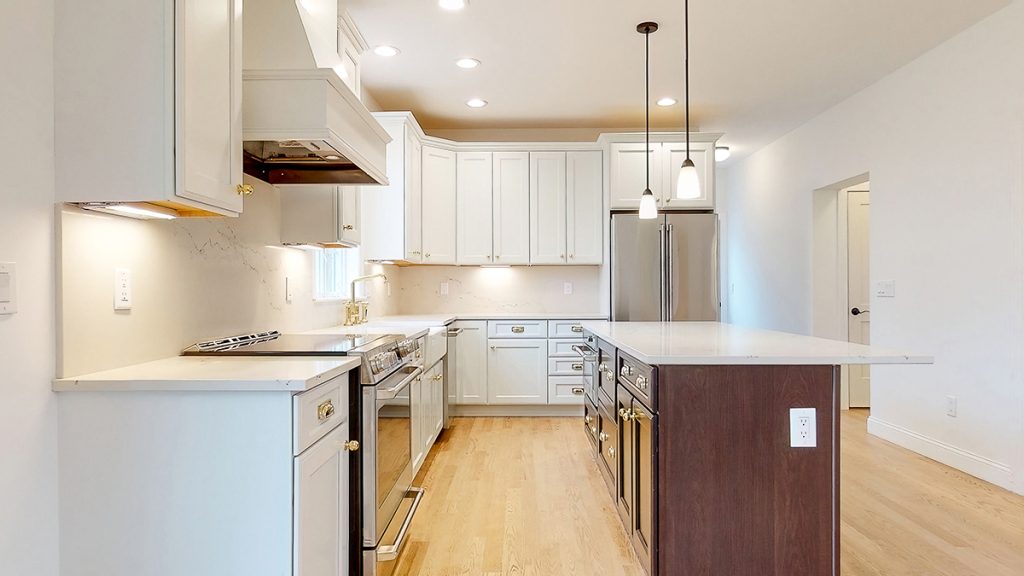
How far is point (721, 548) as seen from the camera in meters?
1.83

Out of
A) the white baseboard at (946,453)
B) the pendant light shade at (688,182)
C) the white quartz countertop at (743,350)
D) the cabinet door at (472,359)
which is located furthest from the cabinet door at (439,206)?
the white baseboard at (946,453)

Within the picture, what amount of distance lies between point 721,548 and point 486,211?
11.6 feet

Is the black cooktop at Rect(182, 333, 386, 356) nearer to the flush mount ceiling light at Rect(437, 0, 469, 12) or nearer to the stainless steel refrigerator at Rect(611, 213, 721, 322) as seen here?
the flush mount ceiling light at Rect(437, 0, 469, 12)

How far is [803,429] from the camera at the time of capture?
1.84 m

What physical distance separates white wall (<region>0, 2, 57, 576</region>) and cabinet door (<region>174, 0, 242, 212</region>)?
1.07 ft

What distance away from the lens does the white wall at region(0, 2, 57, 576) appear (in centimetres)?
132

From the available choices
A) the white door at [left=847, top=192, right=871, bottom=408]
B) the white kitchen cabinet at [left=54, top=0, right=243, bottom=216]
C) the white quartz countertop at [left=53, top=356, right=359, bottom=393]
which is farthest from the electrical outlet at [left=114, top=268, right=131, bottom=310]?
the white door at [left=847, top=192, right=871, bottom=408]

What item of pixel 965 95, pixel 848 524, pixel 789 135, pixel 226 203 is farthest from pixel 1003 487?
pixel 226 203

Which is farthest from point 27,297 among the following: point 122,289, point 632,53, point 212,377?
point 632,53

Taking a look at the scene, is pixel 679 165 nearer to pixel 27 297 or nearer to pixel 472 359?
pixel 472 359

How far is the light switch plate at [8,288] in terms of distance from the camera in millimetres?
1315

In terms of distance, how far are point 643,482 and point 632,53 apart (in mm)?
2716

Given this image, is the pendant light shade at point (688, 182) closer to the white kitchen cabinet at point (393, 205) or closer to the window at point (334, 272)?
the window at point (334, 272)

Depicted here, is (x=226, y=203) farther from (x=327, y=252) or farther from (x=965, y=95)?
(x=965, y=95)
